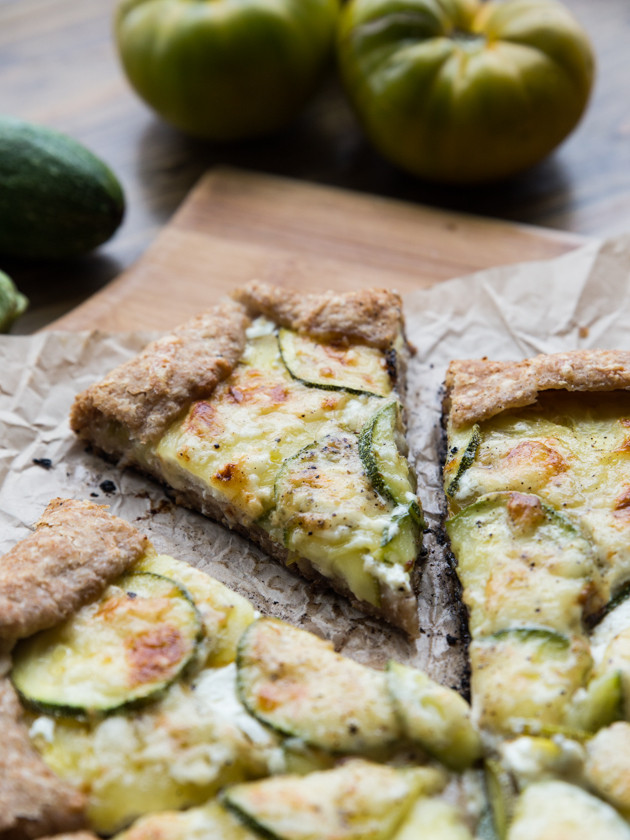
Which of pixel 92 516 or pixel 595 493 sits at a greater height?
pixel 595 493

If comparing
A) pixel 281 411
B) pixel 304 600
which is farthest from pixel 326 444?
pixel 304 600

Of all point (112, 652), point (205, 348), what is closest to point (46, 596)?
point (112, 652)

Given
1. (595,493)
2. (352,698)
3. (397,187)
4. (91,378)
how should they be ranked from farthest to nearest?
1. (397,187)
2. (91,378)
3. (595,493)
4. (352,698)

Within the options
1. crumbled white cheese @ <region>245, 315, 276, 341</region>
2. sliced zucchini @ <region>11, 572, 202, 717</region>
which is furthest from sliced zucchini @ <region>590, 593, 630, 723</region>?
crumbled white cheese @ <region>245, 315, 276, 341</region>

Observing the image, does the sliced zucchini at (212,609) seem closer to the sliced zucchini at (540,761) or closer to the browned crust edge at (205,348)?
the browned crust edge at (205,348)

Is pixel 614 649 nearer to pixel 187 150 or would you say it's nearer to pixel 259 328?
pixel 259 328

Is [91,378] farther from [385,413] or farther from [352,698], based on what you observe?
[352,698]
